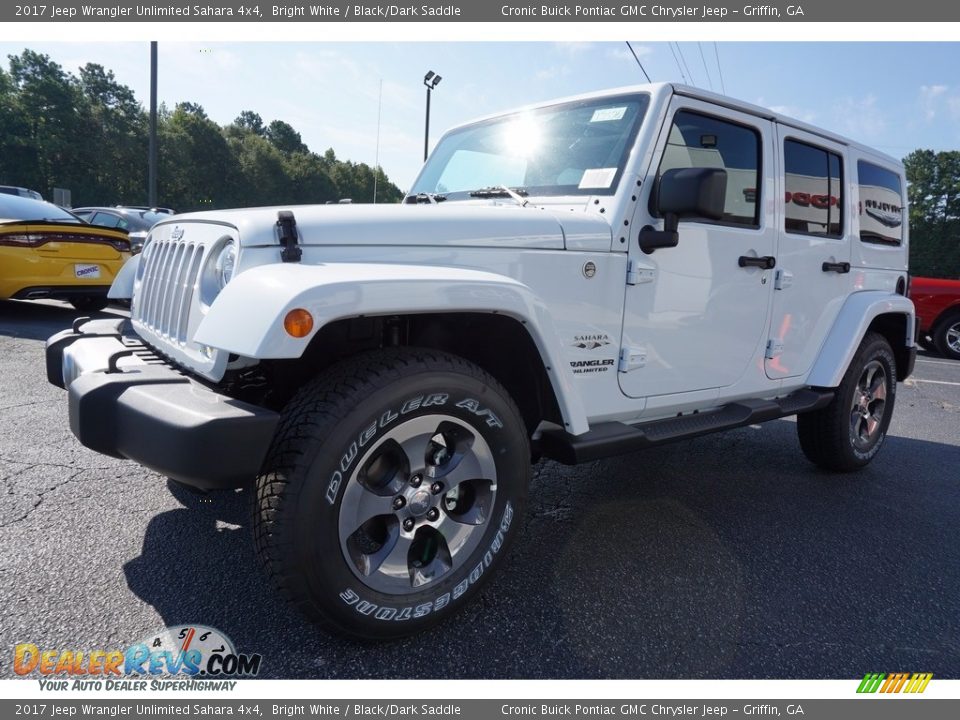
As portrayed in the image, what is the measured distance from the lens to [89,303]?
25.4ft

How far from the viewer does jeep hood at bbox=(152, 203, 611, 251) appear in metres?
1.95

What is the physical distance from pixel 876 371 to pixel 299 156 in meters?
68.7

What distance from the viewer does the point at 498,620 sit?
2.16m

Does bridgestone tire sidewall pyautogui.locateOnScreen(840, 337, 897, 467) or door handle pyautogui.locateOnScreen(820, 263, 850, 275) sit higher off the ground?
door handle pyautogui.locateOnScreen(820, 263, 850, 275)

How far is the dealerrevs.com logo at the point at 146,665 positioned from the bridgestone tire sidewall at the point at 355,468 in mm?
368

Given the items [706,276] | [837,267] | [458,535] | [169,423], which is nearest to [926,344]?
[837,267]

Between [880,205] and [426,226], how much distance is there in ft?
11.4

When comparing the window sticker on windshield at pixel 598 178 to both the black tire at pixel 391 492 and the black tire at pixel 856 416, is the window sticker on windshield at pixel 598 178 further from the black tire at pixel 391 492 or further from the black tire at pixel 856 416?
the black tire at pixel 856 416

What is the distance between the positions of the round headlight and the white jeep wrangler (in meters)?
0.01

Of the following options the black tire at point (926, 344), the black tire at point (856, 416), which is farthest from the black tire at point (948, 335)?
the black tire at point (856, 416)

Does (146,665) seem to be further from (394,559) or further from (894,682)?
(894,682)

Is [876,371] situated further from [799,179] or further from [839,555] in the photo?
[839,555]

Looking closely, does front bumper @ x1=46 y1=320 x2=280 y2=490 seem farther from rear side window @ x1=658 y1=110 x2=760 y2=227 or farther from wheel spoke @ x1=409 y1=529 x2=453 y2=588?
rear side window @ x1=658 y1=110 x2=760 y2=227

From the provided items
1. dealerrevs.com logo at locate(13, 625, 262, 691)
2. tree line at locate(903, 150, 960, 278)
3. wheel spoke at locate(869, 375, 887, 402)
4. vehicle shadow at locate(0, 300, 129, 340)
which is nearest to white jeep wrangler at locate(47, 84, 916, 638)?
dealerrevs.com logo at locate(13, 625, 262, 691)
